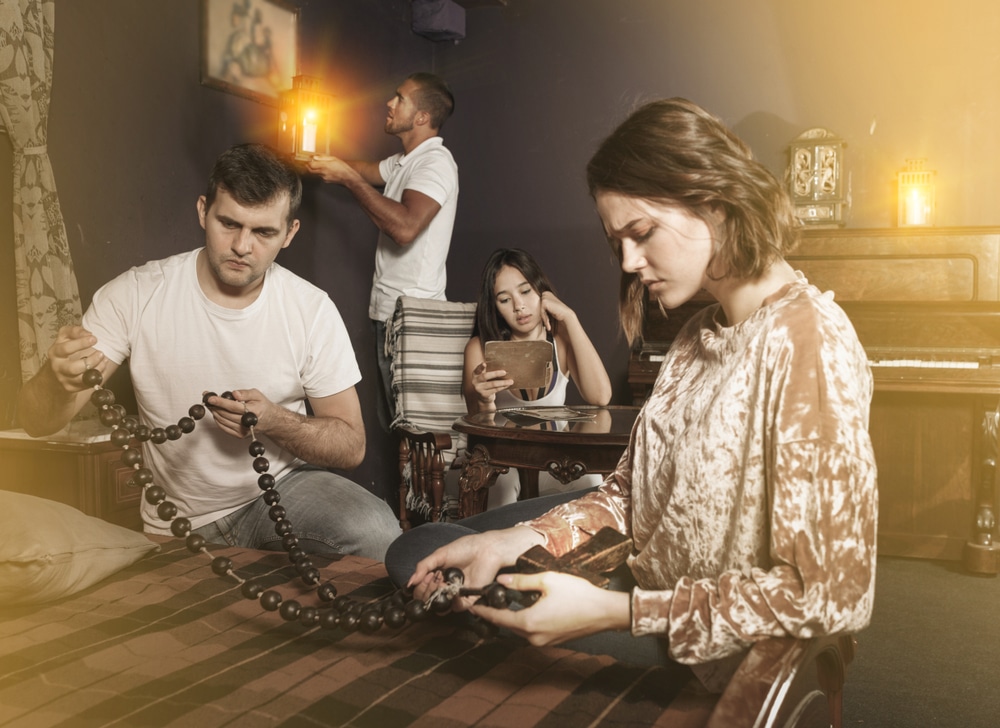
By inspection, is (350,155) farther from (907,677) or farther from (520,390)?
(907,677)

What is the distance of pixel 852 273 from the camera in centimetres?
423

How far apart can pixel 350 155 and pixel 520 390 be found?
5.96 feet

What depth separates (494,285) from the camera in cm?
347

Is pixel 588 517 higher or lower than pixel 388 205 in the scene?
lower

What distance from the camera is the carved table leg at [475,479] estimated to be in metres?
2.78

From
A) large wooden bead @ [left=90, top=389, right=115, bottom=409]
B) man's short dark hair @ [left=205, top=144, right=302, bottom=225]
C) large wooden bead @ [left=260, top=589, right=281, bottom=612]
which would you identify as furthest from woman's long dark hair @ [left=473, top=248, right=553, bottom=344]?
large wooden bead @ [left=260, top=589, right=281, bottom=612]

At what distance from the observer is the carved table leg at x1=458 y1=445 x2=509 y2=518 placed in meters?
2.78

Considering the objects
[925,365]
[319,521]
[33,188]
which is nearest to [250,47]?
[33,188]

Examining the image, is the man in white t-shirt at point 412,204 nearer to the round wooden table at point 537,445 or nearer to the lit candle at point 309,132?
the lit candle at point 309,132

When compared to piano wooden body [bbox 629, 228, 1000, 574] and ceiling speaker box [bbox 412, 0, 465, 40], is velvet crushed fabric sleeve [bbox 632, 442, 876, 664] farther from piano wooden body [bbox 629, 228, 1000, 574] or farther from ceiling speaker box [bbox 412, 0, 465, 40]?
ceiling speaker box [bbox 412, 0, 465, 40]

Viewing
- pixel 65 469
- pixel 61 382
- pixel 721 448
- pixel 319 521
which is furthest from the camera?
pixel 65 469

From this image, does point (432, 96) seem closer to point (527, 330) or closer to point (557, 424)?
point (527, 330)

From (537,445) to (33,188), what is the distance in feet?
5.73

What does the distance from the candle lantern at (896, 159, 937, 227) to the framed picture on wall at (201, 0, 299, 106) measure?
307 cm
